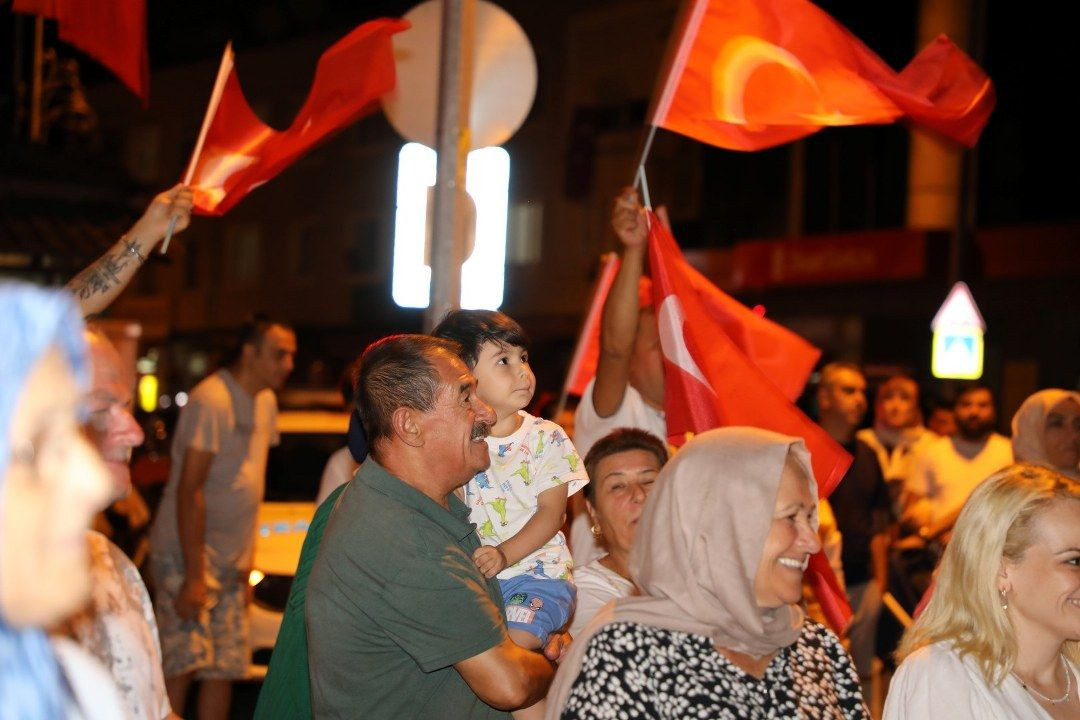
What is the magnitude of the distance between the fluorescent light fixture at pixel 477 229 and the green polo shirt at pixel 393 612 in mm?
2255

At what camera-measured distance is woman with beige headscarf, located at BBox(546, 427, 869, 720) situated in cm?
306

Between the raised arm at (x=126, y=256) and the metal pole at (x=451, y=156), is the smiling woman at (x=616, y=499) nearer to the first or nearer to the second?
the metal pole at (x=451, y=156)

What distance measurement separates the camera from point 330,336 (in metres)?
38.6

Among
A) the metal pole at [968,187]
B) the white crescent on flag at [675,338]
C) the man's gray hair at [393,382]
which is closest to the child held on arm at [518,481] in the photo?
the man's gray hair at [393,382]

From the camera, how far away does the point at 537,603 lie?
403cm

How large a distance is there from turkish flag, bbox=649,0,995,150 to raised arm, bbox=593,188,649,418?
0.57 m

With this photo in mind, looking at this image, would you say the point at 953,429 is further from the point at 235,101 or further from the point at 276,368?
the point at 235,101

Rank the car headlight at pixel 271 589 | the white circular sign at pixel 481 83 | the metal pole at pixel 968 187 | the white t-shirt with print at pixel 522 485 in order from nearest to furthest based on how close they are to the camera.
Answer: the white t-shirt with print at pixel 522 485 < the white circular sign at pixel 481 83 < the car headlight at pixel 271 589 < the metal pole at pixel 968 187

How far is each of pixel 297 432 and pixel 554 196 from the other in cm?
2284

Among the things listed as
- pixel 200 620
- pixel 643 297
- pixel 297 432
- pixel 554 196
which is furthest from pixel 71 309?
pixel 554 196

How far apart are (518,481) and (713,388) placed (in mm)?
1181

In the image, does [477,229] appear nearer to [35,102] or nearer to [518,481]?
[518,481]

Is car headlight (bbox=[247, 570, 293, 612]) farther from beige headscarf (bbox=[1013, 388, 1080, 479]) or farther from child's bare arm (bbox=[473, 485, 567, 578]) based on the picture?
child's bare arm (bbox=[473, 485, 567, 578])

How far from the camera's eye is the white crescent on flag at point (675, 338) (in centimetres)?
521
